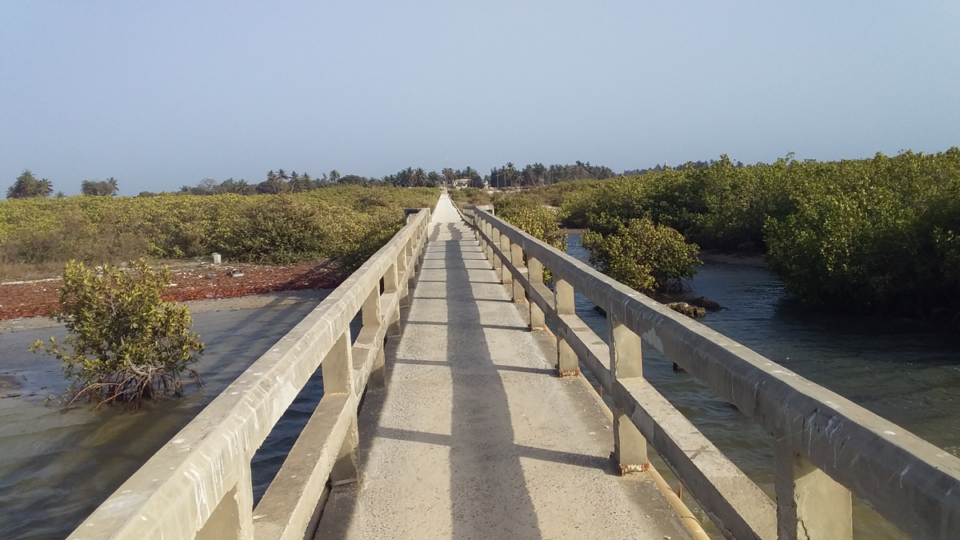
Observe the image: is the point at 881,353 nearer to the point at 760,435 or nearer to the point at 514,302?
the point at 760,435

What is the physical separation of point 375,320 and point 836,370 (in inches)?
498

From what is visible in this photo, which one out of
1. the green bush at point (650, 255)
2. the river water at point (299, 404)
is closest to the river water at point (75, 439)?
the river water at point (299, 404)

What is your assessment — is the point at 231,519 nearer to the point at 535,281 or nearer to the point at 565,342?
the point at 565,342

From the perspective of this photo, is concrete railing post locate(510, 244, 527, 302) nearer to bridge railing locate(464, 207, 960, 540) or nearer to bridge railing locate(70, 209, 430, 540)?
bridge railing locate(70, 209, 430, 540)

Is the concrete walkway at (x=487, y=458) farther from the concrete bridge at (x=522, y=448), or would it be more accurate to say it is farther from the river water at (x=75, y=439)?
the river water at (x=75, y=439)

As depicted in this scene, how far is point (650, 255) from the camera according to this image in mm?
23156

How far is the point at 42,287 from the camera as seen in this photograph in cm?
2395

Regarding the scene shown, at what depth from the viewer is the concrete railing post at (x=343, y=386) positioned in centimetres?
351

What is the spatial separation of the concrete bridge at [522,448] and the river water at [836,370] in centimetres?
545

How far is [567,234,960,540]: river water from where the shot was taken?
10.5 metres

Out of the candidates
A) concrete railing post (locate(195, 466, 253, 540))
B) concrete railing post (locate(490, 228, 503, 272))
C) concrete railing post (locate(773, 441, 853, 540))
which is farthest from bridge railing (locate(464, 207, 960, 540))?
concrete railing post (locate(490, 228, 503, 272))

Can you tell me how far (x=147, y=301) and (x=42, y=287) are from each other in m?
16.3

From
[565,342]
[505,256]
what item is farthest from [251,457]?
[505,256]

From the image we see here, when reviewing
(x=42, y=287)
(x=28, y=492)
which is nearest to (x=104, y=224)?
(x=42, y=287)
